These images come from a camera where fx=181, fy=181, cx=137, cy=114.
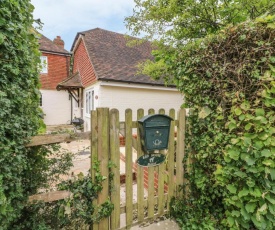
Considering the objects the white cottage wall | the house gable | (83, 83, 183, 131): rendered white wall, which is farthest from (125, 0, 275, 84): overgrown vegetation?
the house gable

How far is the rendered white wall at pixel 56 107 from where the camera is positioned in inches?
534

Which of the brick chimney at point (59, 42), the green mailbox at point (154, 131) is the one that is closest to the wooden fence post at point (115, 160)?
the green mailbox at point (154, 131)

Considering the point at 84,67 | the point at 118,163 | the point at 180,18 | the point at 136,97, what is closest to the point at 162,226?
the point at 118,163

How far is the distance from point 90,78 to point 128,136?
26.0 ft

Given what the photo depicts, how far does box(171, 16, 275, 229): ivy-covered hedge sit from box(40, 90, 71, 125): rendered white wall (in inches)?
493

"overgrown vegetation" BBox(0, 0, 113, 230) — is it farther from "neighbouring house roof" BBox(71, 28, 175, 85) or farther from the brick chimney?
the brick chimney

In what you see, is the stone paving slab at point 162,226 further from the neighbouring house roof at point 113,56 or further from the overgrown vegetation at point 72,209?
the neighbouring house roof at point 113,56

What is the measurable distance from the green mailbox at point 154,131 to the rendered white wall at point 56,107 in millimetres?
12348

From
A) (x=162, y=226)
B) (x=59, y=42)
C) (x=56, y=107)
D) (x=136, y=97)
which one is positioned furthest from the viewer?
(x=59, y=42)

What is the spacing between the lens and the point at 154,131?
2.33 m

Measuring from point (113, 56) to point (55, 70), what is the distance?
6.35 metres

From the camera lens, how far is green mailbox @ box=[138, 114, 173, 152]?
89.1 inches

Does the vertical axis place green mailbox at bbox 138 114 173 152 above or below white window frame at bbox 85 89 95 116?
below

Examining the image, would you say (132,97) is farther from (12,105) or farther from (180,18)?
(12,105)
